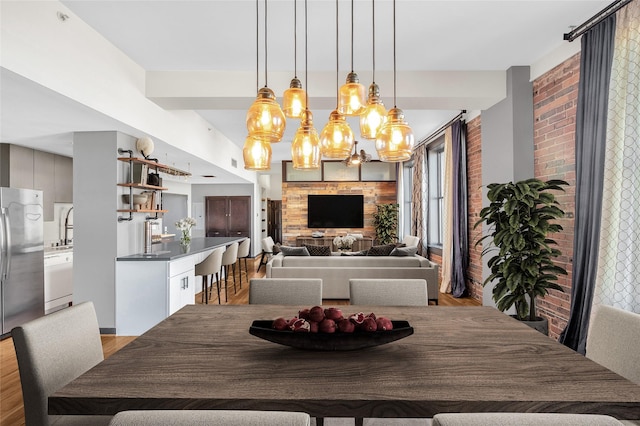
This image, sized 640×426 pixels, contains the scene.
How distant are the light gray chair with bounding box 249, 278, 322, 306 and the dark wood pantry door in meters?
8.21

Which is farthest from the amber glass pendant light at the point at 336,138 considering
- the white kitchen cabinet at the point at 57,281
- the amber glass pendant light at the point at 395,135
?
the white kitchen cabinet at the point at 57,281

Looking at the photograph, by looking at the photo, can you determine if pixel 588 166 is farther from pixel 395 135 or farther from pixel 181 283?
pixel 181 283

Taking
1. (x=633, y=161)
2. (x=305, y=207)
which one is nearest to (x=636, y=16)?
(x=633, y=161)

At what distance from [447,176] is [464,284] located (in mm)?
1708

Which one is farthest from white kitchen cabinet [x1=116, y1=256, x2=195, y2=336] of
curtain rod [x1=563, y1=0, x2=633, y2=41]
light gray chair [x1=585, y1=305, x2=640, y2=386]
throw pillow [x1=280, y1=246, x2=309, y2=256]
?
curtain rod [x1=563, y1=0, x2=633, y2=41]

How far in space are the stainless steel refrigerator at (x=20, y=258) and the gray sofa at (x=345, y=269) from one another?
2642mm

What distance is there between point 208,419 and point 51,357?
1.11 meters

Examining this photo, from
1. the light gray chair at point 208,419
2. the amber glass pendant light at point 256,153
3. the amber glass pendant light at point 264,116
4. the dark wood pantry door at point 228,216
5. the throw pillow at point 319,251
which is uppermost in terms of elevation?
the amber glass pendant light at point 264,116

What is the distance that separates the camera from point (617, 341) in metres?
1.61

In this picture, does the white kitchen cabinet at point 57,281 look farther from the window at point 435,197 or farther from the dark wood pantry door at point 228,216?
the window at point 435,197

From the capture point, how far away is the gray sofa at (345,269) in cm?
498

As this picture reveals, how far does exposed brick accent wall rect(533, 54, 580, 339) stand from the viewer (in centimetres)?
334

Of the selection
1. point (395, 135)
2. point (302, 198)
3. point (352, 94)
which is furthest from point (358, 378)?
point (302, 198)

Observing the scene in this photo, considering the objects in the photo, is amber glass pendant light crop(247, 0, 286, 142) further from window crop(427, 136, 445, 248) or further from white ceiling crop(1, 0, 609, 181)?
window crop(427, 136, 445, 248)
